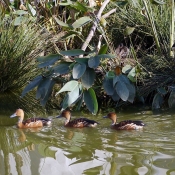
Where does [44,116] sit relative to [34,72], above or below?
below

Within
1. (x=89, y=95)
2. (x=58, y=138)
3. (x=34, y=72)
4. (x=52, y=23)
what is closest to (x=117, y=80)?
(x=89, y=95)

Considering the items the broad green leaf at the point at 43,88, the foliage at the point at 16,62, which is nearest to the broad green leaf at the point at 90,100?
the broad green leaf at the point at 43,88

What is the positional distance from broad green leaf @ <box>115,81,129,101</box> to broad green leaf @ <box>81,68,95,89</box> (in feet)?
1.21

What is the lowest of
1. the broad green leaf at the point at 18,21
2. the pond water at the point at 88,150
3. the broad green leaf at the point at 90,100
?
the pond water at the point at 88,150

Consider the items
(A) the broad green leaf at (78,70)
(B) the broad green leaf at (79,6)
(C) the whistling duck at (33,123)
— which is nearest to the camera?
(A) the broad green leaf at (78,70)

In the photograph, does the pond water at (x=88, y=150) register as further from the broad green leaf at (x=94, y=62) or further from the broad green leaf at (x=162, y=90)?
the broad green leaf at (x=94, y=62)

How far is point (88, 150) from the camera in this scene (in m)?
5.34

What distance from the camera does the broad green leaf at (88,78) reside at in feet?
20.4

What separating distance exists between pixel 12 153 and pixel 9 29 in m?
2.99

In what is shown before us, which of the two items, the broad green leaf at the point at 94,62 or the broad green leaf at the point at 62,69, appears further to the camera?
the broad green leaf at the point at 62,69

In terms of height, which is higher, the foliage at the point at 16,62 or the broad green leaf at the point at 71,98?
the foliage at the point at 16,62

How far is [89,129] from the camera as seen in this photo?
21.7 feet

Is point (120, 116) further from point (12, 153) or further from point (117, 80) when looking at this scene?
point (12, 153)

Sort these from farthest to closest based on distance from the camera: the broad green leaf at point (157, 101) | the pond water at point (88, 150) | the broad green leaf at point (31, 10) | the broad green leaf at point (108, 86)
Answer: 1. the broad green leaf at point (31, 10)
2. the broad green leaf at point (157, 101)
3. the broad green leaf at point (108, 86)
4. the pond water at point (88, 150)
